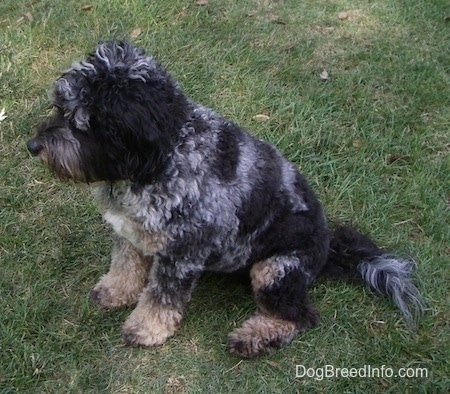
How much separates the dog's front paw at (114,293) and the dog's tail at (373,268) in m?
1.20

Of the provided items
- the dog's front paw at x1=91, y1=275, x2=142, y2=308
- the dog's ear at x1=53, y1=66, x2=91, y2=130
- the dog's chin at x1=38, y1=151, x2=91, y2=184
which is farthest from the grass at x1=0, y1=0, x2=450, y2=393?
the dog's ear at x1=53, y1=66, x2=91, y2=130

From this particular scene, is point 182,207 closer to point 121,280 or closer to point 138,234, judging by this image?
point 138,234

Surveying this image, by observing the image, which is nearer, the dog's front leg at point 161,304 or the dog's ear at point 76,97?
the dog's ear at point 76,97

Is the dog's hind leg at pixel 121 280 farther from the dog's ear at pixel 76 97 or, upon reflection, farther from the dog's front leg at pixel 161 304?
the dog's ear at pixel 76 97

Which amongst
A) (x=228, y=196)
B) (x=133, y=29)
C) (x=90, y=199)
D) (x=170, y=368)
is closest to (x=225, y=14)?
(x=133, y=29)

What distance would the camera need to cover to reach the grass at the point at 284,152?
3430mm

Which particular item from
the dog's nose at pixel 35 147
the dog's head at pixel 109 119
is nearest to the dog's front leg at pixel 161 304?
the dog's head at pixel 109 119

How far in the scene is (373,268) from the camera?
371 cm

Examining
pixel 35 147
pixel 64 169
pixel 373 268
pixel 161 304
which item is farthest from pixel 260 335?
pixel 35 147

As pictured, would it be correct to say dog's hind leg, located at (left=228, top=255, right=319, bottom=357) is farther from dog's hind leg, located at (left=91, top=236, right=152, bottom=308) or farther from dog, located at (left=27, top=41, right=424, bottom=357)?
dog's hind leg, located at (left=91, top=236, right=152, bottom=308)

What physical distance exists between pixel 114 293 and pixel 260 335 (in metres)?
0.92

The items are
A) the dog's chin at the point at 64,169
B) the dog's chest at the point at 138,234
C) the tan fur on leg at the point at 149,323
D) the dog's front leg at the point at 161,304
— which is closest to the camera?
the dog's chin at the point at 64,169

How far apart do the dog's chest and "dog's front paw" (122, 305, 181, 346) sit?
406mm

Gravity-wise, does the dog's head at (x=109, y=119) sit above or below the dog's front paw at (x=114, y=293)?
above
